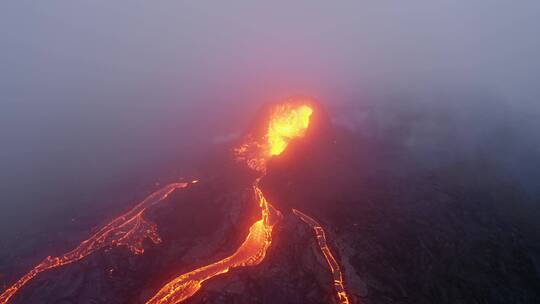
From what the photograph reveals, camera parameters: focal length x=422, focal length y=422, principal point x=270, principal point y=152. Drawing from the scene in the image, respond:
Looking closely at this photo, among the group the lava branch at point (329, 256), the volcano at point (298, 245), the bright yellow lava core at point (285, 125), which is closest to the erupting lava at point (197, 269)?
the lava branch at point (329, 256)

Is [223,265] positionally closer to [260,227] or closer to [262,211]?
[260,227]

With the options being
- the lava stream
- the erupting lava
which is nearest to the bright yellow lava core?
the erupting lava

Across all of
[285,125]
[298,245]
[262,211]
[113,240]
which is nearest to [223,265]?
[298,245]

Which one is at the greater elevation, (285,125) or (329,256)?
(285,125)

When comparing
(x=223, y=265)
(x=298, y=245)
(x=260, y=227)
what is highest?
(x=260, y=227)

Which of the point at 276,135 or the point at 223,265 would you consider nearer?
the point at 223,265

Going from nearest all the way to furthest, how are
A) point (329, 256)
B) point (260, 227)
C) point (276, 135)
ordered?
point (329, 256)
point (260, 227)
point (276, 135)

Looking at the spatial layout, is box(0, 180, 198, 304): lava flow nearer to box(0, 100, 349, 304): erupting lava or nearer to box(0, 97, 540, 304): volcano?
box(0, 100, 349, 304): erupting lava
